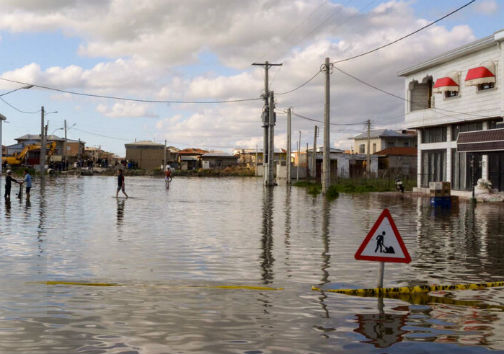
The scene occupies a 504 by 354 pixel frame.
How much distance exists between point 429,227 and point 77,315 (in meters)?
14.7

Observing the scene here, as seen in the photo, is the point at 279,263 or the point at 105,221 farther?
the point at 105,221

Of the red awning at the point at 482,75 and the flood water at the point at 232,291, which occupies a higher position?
the red awning at the point at 482,75

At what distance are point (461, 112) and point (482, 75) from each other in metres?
4.63

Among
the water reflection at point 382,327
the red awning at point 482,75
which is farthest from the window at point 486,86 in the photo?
the water reflection at point 382,327

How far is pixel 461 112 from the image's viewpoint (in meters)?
39.8

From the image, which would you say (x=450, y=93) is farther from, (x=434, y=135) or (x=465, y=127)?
(x=434, y=135)

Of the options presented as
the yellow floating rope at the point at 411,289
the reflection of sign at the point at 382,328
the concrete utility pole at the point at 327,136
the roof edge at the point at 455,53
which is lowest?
the reflection of sign at the point at 382,328

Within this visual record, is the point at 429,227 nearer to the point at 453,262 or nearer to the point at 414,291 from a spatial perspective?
the point at 453,262

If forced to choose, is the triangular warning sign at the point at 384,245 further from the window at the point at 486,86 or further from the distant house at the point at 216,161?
the distant house at the point at 216,161

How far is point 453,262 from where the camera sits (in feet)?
41.3

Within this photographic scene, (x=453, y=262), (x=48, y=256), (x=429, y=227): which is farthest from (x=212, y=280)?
(x=429, y=227)

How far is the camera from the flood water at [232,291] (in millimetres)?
6527

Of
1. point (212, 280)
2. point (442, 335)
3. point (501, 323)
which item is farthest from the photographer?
point (212, 280)

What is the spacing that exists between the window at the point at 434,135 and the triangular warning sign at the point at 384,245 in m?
36.9
